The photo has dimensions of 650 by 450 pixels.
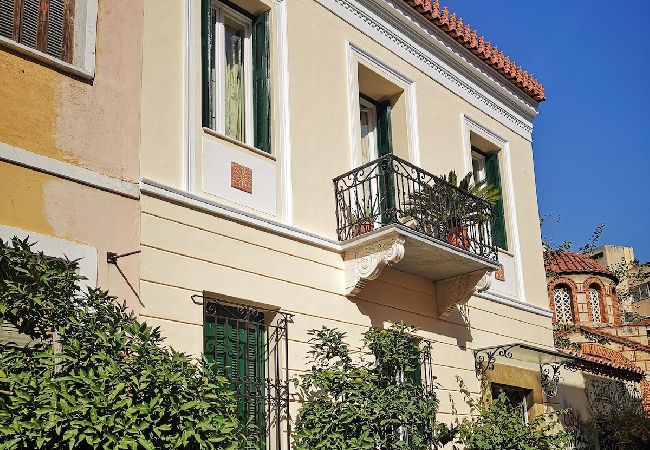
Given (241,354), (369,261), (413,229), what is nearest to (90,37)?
(241,354)

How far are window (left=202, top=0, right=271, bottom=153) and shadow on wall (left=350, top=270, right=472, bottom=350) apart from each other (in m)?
2.40

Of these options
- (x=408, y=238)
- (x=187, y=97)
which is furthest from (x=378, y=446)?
(x=187, y=97)

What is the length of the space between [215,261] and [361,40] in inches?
183

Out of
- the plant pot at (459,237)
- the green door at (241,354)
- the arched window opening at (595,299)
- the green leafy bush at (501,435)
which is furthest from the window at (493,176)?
the arched window opening at (595,299)

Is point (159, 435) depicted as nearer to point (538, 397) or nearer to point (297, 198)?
point (297, 198)

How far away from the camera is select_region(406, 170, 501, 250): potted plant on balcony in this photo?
11.6 m

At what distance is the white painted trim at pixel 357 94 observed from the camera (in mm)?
11750

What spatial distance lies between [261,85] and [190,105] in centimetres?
150

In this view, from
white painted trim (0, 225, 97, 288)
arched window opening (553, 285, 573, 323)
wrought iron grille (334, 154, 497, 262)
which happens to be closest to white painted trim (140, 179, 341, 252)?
wrought iron grille (334, 154, 497, 262)

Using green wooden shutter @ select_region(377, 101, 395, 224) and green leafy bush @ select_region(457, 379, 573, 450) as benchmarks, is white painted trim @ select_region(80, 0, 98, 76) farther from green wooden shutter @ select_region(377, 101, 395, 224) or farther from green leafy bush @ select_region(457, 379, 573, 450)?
green leafy bush @ select_region(457, 379, 573, 450)

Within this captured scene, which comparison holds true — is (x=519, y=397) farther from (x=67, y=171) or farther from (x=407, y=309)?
(x=67, y=171)

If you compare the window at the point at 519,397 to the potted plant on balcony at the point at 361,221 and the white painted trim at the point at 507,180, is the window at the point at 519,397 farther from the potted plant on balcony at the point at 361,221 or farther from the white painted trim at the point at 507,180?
the potted plant on balcony at the point at 361,221

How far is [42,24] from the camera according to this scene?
27.0 ft

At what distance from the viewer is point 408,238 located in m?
10.7
